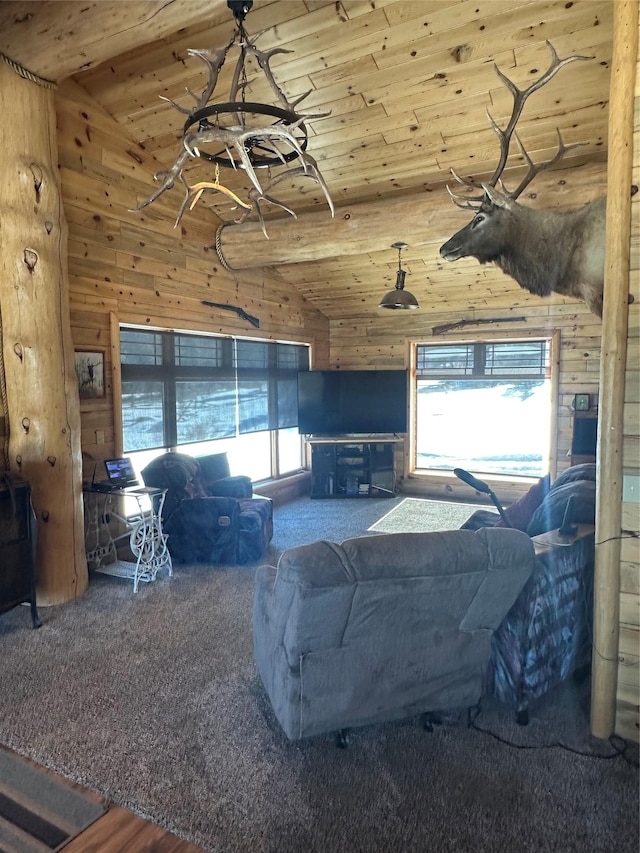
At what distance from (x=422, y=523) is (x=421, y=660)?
12.1ft

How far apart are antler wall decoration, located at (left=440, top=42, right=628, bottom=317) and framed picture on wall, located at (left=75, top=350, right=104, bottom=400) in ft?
9.19

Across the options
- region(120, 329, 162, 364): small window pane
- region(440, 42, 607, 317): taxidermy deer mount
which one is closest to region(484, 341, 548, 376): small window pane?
region(440, 42, 607, 317): taxidermy deer mount

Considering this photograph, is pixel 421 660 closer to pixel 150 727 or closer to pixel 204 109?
pixel 150 727

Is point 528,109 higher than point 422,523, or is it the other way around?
point 528,109

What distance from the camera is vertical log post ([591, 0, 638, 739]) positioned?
6.86 feet

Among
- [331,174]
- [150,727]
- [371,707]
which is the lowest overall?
[150,727]

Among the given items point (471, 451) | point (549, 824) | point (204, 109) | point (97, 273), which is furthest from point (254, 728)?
point (471, 451)

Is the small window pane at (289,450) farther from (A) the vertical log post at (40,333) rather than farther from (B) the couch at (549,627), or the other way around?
(B) the couch at (549,627)

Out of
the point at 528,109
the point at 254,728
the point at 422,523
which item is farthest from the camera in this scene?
the point at 422,523

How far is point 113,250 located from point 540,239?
131 inches

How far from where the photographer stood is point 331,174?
15.6 ft

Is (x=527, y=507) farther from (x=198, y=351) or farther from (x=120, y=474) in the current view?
(x=198, y=351)

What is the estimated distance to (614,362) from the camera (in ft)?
7.05

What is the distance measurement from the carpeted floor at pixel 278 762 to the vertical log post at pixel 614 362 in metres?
0.37
